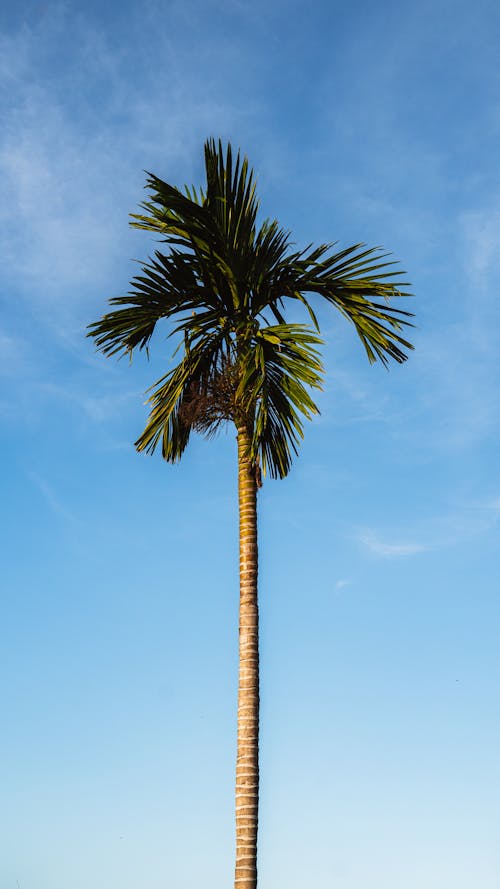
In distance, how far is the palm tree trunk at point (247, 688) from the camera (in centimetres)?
1130

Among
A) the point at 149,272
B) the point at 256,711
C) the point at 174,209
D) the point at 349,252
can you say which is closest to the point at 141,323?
the point at 149,272

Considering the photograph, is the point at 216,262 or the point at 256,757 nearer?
the point at 256,757

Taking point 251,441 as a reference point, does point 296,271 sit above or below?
above

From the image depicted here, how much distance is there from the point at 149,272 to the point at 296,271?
6.85 feet

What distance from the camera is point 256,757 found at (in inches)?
461

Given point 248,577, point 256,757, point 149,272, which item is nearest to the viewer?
point 256,757

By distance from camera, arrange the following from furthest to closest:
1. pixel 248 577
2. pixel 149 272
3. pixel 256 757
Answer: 1. pixel 149 272
2. pixel 248 577
3. pixel 256 757

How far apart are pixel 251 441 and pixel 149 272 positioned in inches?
110

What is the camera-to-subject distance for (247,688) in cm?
1210

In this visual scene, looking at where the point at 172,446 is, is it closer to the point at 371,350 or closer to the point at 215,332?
the point at 215,332

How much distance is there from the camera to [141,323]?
14273 millimetres

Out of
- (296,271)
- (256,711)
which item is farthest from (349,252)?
(256,711)

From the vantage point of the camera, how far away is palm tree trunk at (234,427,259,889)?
11.3 m

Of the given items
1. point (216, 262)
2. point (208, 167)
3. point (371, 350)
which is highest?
point (208, 167)
